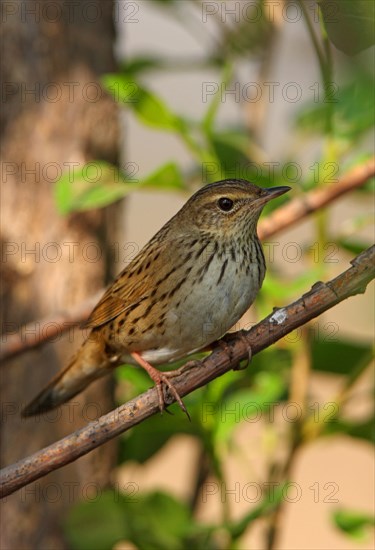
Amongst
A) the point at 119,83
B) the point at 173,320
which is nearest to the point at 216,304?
the point at 173,320

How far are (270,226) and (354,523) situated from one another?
1.05 meters

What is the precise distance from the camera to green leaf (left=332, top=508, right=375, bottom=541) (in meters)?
2.76

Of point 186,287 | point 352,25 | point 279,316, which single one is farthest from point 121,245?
point 352,25

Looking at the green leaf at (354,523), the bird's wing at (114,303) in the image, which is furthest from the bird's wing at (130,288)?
the green leaf at (354,523)

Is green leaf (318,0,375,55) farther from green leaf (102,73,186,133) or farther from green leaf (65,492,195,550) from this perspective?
green leaf (65,492,195,550)

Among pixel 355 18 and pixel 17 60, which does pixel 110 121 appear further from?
pixel 355 18

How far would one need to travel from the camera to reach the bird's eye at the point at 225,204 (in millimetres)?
2613

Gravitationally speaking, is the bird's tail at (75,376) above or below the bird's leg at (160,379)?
below

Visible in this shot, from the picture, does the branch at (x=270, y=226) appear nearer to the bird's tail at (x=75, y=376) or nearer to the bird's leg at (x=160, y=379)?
the bird's tail at (x=75, y=376)

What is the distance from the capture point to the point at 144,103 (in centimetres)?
270

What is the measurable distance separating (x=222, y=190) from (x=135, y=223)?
6540mm

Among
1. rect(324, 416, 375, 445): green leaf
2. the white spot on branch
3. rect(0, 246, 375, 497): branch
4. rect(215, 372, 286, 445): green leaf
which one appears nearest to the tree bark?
rect(215, 372, 286, 445): green leaf

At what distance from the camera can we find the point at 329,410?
110 inches

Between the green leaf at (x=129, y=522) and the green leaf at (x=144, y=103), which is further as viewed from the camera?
the green leaf at (x=129, y=522)
